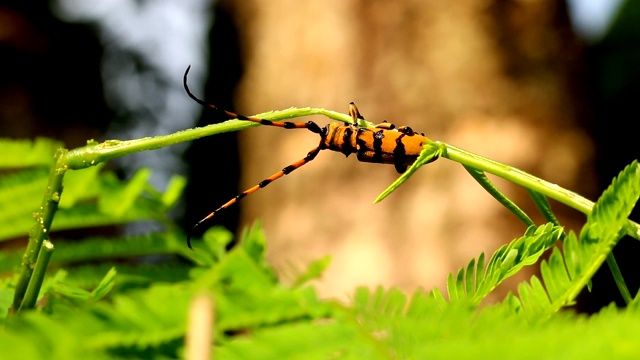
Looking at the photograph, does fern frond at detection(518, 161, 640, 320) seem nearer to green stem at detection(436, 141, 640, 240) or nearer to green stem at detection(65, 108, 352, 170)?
green stem at detection(436, 141, 640, 240)

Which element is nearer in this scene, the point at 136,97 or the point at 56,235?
the point at 56,235

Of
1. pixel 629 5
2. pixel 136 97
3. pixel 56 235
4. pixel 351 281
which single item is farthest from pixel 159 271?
pixel 629 5

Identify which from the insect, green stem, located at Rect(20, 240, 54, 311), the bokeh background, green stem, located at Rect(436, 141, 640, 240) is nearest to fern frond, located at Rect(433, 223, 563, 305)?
green stem, located at Rect(436, 141, 640, 240)

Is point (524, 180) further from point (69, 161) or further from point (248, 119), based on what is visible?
point (69, 161)

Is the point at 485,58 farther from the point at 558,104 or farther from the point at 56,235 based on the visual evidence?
the point at 56,235

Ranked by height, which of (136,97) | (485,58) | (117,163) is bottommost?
(485,58)

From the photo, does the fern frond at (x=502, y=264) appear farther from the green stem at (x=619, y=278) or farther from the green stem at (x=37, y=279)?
the green stem at (x=37, y=279)

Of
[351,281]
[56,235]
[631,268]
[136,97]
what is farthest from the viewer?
[136,97]
